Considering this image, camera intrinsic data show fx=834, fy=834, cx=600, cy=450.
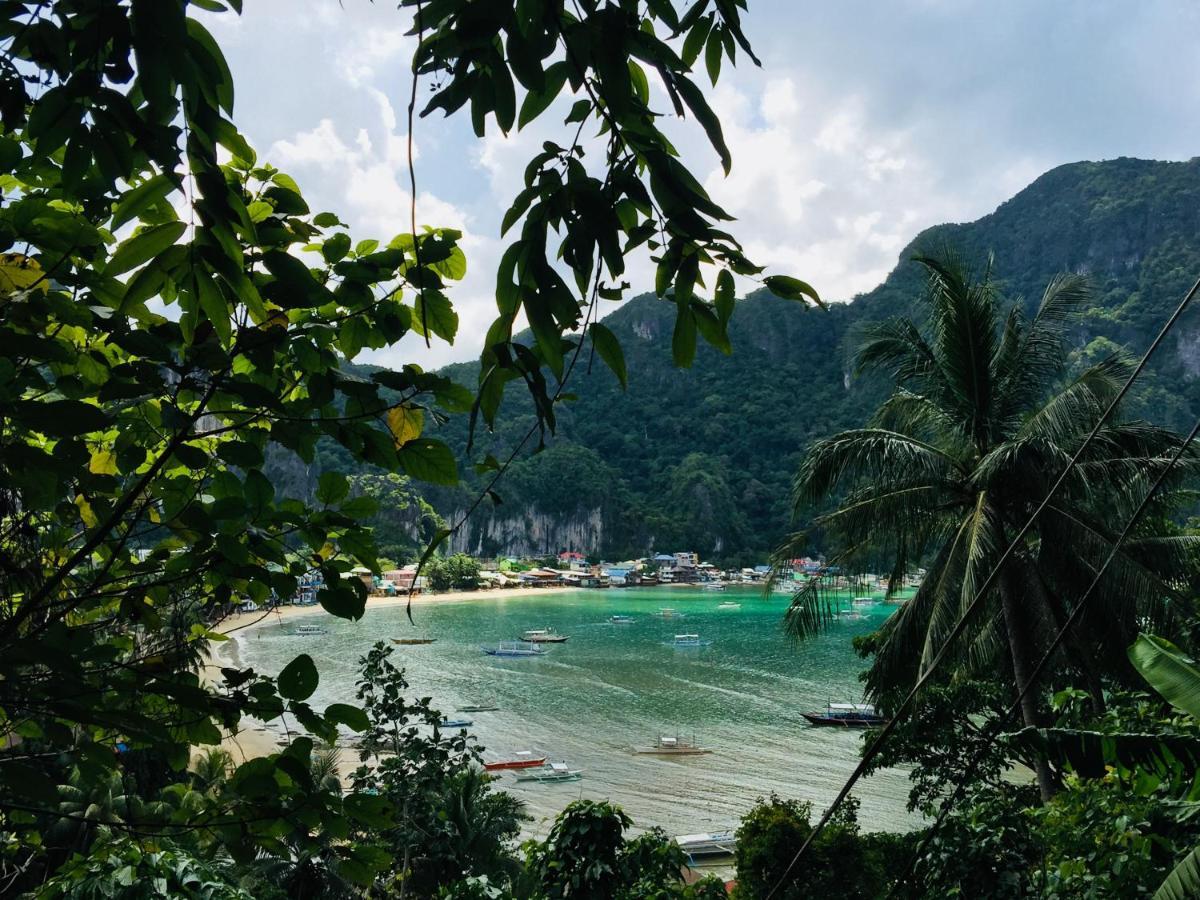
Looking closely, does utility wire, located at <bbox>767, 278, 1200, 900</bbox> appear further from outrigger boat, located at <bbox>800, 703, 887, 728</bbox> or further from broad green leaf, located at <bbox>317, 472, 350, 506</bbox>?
outrigger boat, located at <bbox>800, 703, 887, 728</bbox>

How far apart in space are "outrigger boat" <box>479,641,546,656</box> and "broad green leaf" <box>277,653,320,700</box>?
3645 cm

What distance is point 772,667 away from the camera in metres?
34.2

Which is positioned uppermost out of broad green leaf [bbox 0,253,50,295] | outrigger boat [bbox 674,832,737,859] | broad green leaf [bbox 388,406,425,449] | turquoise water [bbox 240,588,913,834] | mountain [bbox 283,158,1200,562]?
mountain [bbox 283,158,1200,562]

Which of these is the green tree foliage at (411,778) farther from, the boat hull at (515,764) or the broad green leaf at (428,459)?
the boat hull at (515,764)

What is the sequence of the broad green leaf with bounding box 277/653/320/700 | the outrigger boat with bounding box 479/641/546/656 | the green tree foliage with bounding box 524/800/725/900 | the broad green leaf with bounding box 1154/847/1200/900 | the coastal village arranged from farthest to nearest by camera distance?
the coastal village → the outrigger boat with bounding box 479/641/546/656 → the green tree foliage with bounding box 524/800/725/900 → the broad green leaf with bounding box 1154/847/1200/900 → the broad green leaf with bounding box 277/653/320/700

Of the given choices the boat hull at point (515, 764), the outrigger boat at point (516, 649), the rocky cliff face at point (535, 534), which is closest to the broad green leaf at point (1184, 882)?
the boat hull at point (515, 764)

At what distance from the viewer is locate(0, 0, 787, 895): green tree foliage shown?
64cm

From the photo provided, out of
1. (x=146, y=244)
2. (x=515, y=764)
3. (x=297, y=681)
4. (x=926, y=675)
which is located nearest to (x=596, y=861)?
(x=926, y=675)

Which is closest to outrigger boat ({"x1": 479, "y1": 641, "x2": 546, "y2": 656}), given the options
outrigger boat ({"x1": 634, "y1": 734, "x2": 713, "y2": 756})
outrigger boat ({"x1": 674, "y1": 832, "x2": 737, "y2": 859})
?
outrigger boat ({"x1": 634, "y1": 734, "x2": 713, "y2": 756})

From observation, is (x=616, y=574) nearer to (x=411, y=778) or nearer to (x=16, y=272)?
(x=411, y=778)

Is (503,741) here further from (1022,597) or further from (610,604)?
(610,604)

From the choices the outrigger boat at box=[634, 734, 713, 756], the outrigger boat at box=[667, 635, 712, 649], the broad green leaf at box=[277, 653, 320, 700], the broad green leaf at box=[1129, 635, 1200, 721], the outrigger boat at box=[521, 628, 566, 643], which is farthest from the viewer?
the outrigger boat at box=[521, 628, 566, 643]

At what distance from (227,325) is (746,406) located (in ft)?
266

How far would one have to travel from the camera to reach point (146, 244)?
0.70 m
